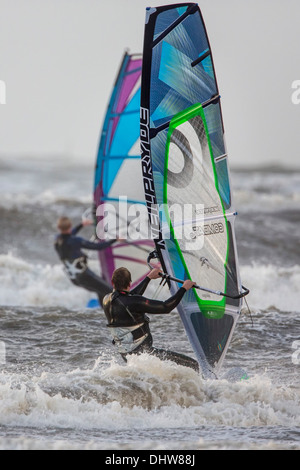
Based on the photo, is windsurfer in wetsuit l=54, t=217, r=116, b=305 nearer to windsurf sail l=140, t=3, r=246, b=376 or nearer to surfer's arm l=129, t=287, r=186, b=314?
windsurf sail l=140, t=3, r=246, b=376

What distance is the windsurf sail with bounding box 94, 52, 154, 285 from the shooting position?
834 cm

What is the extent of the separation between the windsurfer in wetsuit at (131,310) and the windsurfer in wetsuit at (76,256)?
9.61 feet

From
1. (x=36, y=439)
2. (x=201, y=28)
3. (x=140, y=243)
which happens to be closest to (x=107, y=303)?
(x=36, y=439)

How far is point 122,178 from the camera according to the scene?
8.41 m

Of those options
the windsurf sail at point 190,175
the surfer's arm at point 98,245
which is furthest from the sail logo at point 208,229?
Answer: the surfer's arm at point 98,245

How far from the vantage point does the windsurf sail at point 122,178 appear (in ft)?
27.3

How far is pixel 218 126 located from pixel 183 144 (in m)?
0.49

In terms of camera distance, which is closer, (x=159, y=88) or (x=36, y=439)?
(x=36, y=439)

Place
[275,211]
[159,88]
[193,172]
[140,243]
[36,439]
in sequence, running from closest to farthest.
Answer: [36,439] → [159,88] → [193,172] → [140,243] → [275,211]

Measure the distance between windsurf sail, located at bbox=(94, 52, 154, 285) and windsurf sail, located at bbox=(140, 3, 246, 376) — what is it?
2.63m

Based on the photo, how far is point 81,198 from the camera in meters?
18.8
